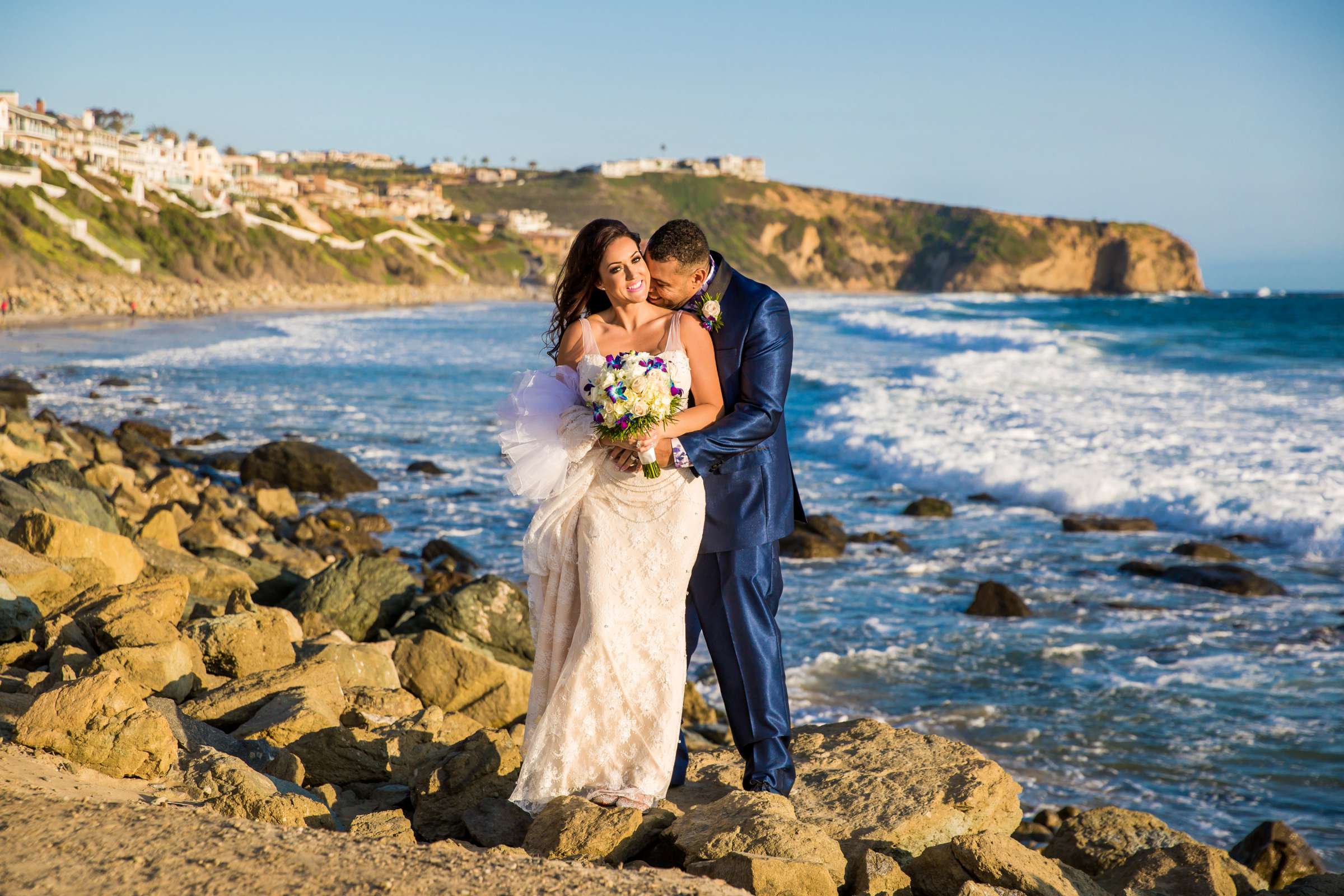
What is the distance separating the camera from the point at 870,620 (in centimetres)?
896

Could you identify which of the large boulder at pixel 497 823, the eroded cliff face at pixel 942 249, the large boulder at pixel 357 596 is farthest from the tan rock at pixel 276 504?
the eroded cliff face at pixel 942 249

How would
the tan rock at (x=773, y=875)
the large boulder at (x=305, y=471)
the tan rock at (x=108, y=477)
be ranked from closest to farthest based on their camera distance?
1. the tan rock at (x=773, y=875)
2. the tan rock at (x=108, y=477)
3. the large boulder at (x=305, y=471)

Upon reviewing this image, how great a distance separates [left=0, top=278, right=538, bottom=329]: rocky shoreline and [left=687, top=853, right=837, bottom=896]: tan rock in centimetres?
4071

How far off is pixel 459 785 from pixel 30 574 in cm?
282

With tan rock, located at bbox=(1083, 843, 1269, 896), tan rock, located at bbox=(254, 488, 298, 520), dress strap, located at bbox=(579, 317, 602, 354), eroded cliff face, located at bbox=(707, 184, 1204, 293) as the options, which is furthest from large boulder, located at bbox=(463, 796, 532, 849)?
eroded cliff face, located at bbox=(707, 184, 1204, 293)

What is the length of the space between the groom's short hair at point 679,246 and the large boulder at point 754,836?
6.23ft

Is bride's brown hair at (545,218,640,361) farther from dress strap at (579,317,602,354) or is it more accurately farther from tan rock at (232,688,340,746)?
tan rock at (232,688,340,746)

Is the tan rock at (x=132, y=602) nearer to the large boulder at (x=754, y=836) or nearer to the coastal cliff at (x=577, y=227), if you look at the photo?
the large boulder at (x=754, y=836)

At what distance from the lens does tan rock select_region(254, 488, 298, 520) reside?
1221 centimetres

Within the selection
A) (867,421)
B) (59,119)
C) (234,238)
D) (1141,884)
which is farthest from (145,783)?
(59,119)

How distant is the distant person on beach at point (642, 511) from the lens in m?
3.97

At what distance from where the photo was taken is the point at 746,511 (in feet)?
13.7

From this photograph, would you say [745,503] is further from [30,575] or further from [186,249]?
[186,249]

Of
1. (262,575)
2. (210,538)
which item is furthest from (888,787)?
(210,538)
